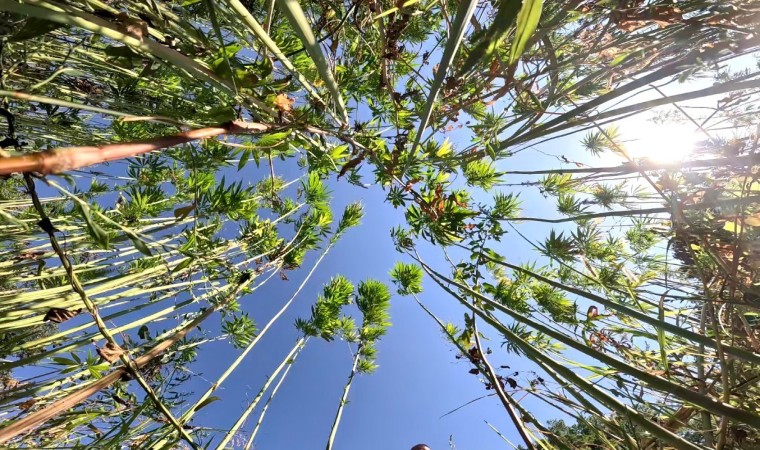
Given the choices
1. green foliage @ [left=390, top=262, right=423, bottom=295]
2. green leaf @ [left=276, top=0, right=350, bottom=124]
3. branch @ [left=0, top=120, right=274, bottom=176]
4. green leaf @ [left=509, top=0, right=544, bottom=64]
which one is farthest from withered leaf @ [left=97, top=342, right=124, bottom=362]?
green foliage @ [left=390, top=262, right=423, bottom=295]

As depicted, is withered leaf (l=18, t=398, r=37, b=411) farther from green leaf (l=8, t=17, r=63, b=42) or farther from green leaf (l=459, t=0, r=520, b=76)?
green leaf (l=459, t=0, r=520, b=76)

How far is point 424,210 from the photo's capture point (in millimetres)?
1535

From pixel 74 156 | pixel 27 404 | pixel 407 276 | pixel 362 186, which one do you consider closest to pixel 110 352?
pixel 74 156

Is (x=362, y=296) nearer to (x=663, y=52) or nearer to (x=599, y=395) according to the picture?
(x=663, y=52)

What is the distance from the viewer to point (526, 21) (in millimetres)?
292

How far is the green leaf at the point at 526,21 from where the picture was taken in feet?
0.91

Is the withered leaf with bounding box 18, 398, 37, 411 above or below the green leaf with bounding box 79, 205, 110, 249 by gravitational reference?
above

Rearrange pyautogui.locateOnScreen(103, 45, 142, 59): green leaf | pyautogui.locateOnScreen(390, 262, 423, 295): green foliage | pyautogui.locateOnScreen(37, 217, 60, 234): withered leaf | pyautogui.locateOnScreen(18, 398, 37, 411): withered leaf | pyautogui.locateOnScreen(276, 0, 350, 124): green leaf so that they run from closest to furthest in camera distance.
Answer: pyautogui.locateOnScreen(276, 0, 350, 124): green leaf < pyautogui.locateOnScreen(37, 217, 60, 234): withered leaf < pyautogui.locateOnScreen(103, 45, 142, 59): green leaf < pyautogui.locateOnScreen(18, 398, 37, 411): withered leaf < pyautogui.locateOnScreen(390, 262, 423, 295): green foliage

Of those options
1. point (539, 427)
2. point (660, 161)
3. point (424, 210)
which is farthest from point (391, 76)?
point (539, 427)

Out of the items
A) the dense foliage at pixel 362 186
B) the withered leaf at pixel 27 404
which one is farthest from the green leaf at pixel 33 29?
the withered leaf at pixel 27 404

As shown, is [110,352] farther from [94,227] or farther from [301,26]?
[301,26]

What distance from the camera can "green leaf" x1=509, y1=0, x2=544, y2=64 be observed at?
0.91ft

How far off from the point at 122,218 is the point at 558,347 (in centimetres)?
231

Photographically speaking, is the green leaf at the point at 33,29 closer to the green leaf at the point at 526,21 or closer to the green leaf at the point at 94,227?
the green leaf at the point at 94,227
